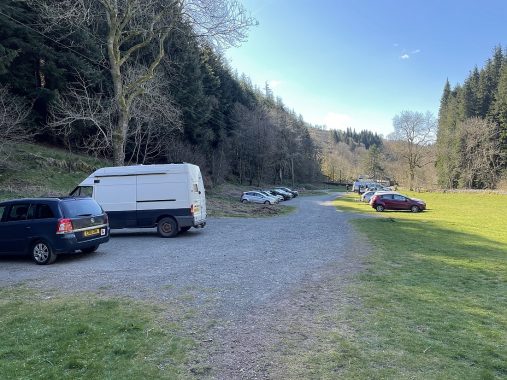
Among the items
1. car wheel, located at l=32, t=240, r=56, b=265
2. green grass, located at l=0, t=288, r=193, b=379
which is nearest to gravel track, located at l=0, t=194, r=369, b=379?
car wheel, located at l=32, t=240, r=56, b=265

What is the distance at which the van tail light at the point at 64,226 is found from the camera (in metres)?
9.90

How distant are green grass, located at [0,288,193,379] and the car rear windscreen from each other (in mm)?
4024

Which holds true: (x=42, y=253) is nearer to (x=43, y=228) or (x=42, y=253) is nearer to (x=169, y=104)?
(x=43, y=228)

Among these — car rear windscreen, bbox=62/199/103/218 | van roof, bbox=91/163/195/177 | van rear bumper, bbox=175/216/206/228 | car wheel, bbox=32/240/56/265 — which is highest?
van roof, bbox=91/163/195/177

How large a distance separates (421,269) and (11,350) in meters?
8.76

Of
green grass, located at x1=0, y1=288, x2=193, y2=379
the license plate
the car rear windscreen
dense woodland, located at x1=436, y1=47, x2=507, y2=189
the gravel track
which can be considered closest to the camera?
green grass, located at x1=0, y1=288, x2=193, y2=379

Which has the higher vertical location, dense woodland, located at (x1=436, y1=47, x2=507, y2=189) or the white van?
dense woodland, located at (x1=436, y1=47, x2=507, y2=189)

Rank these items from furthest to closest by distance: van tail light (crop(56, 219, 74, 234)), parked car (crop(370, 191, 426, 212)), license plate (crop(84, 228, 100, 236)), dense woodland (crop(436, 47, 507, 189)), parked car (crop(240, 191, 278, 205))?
dense woodland (crop(436, 47, 507, 189)), parked car (crop(240, 191, 278, 205)), parked car (crop(370, 191, 426, 212)), license plate (crop(84, 228, 100, 236)), van tail light (crop(56, 219, 74, 234))

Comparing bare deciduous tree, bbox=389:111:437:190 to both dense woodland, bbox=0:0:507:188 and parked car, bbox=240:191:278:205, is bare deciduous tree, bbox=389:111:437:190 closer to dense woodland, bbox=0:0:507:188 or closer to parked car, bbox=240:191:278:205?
dense woodland, bbox=0:0:507:188

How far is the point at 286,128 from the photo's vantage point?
7912cm

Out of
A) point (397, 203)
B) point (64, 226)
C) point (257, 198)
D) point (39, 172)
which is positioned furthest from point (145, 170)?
point (257, 198)

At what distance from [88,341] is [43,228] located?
6488 mm

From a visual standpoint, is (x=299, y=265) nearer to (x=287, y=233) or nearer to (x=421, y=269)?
(x=421, y=269)

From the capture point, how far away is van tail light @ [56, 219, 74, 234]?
9.90 metres
